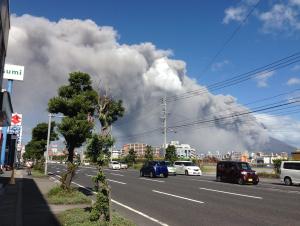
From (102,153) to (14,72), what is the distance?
4662cm

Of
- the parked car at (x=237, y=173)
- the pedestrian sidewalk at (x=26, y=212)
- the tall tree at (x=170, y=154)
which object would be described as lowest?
the pedestrian sidewalk at (x=26, y=212)

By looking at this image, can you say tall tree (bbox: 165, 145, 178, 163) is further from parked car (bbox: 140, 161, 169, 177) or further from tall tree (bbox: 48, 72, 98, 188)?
tall tree (bbox: 48, 72, 98, 188)

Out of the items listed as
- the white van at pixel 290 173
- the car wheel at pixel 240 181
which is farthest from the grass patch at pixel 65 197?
the white van at pixel 290 173

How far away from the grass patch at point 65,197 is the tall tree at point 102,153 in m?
4.33

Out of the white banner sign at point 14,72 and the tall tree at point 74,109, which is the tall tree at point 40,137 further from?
the tall tree at point 74,109

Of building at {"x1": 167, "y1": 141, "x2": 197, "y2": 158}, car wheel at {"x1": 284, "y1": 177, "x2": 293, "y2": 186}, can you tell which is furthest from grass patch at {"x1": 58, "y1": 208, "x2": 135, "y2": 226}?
building at {"x1": 167, "y1": 141, "x2": 197, "y2": 158}

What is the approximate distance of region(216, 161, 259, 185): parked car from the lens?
91.7ft

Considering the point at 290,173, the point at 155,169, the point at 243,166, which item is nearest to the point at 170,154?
the point at 155,169

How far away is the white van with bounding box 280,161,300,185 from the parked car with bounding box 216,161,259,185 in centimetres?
311

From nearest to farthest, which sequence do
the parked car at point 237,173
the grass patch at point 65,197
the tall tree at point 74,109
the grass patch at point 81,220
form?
the grass patch at point 81,220
the grass patch at point 65,197
the tall tree at point 74,109
the parked car at point 237,173

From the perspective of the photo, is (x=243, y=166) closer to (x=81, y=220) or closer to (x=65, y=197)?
(x=65, y=197)

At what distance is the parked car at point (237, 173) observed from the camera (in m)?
27.9

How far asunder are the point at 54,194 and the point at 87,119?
3.85 meters

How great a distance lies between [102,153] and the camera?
1019 cm
